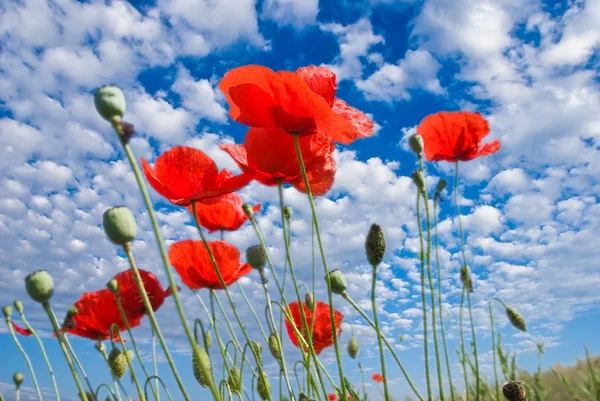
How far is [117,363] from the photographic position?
1.74m

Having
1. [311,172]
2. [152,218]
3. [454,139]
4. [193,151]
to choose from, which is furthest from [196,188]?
[454,139]

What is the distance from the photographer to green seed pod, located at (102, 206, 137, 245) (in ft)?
2.57

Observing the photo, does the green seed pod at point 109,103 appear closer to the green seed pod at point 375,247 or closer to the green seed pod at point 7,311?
the green seed pod at point 375,247

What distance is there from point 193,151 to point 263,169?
0.23 metres

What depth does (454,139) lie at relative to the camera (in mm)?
2340

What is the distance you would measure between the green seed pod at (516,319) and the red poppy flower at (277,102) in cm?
163

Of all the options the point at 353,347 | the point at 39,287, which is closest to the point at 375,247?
the point at 39,287

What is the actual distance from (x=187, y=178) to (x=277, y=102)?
410 mm

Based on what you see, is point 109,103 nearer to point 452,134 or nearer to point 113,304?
point 113,304

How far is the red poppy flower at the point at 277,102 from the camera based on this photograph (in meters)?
1.31

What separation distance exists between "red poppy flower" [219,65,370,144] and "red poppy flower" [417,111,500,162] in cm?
99

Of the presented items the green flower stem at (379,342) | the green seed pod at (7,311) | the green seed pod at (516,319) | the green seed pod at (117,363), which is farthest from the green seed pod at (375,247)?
the green seed pod at (516,319)

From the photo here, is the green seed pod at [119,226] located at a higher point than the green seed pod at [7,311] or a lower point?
lower

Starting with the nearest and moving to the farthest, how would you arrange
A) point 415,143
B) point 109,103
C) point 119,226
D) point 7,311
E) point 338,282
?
point 109,103, point 119,226, point 338,282, point 7,311, point 415,143
